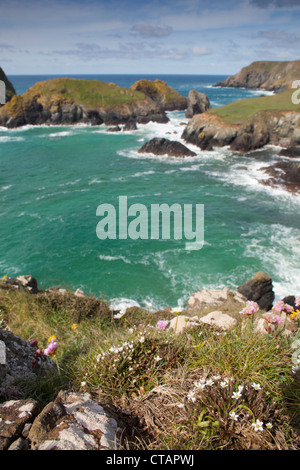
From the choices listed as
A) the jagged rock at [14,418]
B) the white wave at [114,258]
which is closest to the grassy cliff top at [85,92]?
the white wave at [114,258]

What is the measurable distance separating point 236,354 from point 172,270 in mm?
14466

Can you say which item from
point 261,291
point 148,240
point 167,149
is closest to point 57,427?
point 261,291

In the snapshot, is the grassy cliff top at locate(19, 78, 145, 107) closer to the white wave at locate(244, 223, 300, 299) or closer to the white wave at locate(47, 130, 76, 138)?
the white wave at locate(47, 130, 76, 138)

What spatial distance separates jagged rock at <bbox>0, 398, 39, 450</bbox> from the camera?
217 centimetres

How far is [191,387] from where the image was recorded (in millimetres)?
3066

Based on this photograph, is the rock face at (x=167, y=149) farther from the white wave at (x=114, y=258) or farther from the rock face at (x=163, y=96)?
the rock face at (x=163, y=96)

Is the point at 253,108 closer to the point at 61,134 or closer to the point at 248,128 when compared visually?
the point at 248,128

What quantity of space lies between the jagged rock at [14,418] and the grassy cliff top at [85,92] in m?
79.5

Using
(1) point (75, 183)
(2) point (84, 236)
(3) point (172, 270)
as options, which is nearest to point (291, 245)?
(3) point (172, 270)

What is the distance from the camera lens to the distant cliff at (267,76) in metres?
143

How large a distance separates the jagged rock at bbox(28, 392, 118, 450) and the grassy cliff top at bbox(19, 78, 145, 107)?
79.6 metres

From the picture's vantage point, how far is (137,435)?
102 inches

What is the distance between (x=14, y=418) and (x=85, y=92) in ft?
284

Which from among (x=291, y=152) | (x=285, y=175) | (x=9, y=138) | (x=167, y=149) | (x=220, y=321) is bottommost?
(x=220, y=321)
